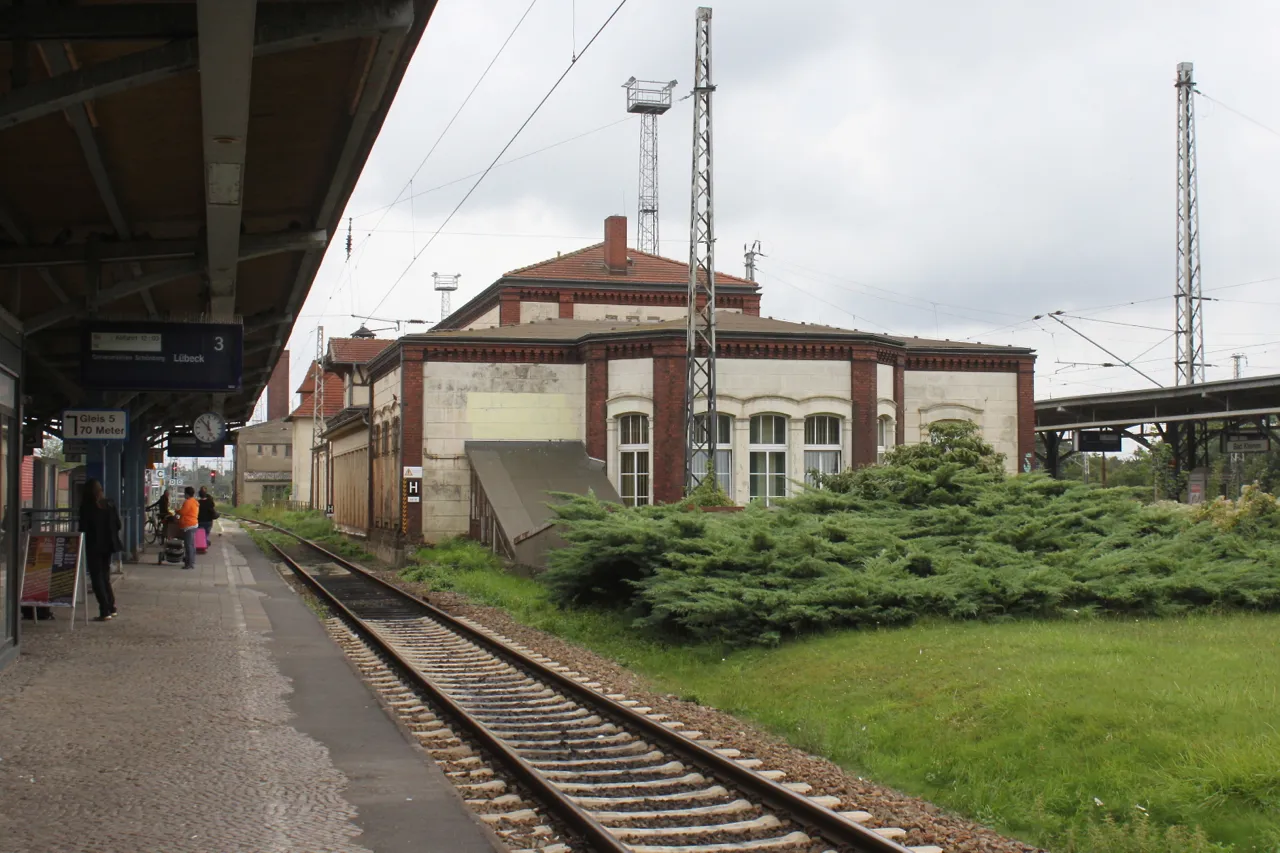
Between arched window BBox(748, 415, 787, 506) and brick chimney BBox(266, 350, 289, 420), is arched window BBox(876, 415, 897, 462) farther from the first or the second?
brick chimney BBox(266, 350, 289, 420)

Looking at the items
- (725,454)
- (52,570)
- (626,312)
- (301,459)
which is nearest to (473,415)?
(725,454)

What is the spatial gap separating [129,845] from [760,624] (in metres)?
8.45

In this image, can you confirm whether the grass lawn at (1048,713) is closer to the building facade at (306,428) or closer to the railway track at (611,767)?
the railway track at (611,767)

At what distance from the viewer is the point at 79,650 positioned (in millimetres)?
14008

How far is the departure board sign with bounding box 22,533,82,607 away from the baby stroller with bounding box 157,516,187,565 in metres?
13.7

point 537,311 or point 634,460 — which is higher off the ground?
point 537,311

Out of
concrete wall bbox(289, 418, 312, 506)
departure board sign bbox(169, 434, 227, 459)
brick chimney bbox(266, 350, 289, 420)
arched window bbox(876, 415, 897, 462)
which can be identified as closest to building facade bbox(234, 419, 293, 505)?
brick chimney bbox(266, 350, 289, 420)

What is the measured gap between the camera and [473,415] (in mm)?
31922

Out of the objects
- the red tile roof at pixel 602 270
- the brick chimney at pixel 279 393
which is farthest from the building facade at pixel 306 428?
the red tile roof at pixel 602 270

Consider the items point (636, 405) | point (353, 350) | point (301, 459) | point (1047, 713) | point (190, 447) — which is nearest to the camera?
point (1047, 713)

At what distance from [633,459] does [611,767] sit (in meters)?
22.5

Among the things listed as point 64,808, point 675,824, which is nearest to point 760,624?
point 675,824

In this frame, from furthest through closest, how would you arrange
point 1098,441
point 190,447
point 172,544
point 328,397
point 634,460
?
point 328,397, point 1098,441, point 190,447, point 634,460, point 172,544

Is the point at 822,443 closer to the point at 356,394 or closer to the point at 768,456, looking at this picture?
the point at 768,456
